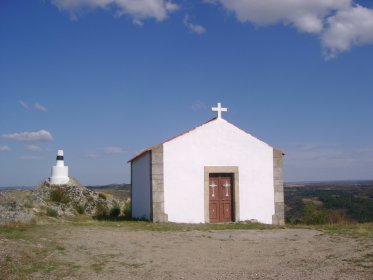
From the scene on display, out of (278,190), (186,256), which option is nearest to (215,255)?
(186,256)

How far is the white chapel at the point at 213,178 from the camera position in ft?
54.9

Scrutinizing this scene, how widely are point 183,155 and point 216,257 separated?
25.4 feet

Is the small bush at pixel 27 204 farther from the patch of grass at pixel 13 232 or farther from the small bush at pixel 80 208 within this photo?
the patch of grass at pixel 13 232

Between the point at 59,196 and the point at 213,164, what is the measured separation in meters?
8.75

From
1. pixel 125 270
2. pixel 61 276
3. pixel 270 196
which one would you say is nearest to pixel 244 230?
pixel 270 196

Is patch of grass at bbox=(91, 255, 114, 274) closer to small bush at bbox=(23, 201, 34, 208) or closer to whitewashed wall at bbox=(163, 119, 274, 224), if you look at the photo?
whitewashed wall at bbox=(163, 119, 274, 224)

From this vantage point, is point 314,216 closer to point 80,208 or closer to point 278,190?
A: point 278,190

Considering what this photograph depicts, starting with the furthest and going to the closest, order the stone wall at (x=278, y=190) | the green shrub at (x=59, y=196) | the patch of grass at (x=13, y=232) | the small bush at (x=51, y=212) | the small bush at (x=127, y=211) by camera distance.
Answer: the small bush at (x=127, y=211)
the green shrub at (x=59, y=196)
the small bush at (x=51, y=212)
the stone wall at (x=278, y=190)
the patch of grass at (x=13, y=232)

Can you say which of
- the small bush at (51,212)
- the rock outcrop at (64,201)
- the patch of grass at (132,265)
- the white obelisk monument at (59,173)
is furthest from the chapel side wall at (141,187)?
the patch of grass at (132,265)

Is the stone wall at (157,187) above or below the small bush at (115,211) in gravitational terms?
above

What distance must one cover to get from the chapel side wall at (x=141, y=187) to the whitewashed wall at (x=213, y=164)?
86cm

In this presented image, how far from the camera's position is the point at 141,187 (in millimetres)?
18453

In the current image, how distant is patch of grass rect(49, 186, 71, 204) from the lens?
21781 mm

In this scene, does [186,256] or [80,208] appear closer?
[186,256]
